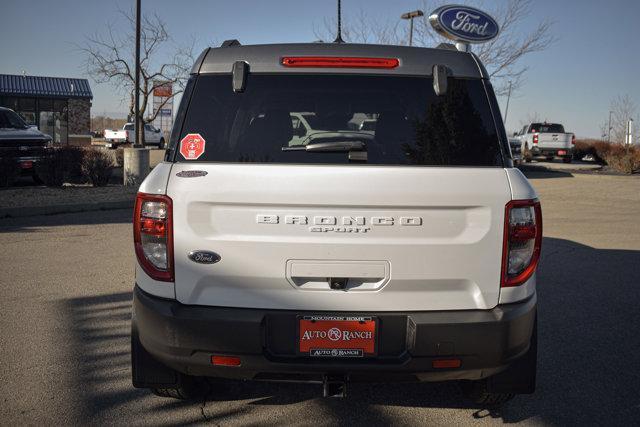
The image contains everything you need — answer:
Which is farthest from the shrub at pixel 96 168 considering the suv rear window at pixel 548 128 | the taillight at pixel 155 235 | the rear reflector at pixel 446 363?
the suv rear window at pixel 548 128

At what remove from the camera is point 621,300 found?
6.32 metres

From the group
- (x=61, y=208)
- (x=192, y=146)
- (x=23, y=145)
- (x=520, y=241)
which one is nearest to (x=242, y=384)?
(x=192, y=146)

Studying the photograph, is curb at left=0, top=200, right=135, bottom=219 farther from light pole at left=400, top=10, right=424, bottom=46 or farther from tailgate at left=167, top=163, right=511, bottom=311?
light pole at left=400, top=10, right=424, bottom=46

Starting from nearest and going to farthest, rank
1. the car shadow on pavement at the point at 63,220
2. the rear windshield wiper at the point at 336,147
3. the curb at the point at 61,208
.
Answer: the rear windshield wiper at the point at 336,147 → the car shadow on pavement at the point at 63,220 → the curb at the point at 61,208

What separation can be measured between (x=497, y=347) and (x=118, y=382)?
2.35m

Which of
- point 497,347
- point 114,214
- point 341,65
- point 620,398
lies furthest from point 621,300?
point 114,214

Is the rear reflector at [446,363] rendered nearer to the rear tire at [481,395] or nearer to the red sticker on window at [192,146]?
the rear tire at [481,395]

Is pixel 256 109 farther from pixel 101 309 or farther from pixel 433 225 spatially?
pixel 101 309

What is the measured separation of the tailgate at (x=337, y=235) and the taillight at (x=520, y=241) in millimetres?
46

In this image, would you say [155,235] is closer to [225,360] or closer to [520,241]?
[225,360]

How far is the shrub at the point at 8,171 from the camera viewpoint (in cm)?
1391

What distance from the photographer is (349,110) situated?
11.4 ft

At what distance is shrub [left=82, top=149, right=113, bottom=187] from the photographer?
15.2 meters

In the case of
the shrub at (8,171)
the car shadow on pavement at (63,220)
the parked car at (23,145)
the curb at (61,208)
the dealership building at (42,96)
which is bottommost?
the car shadow on pavement at (63,220)
